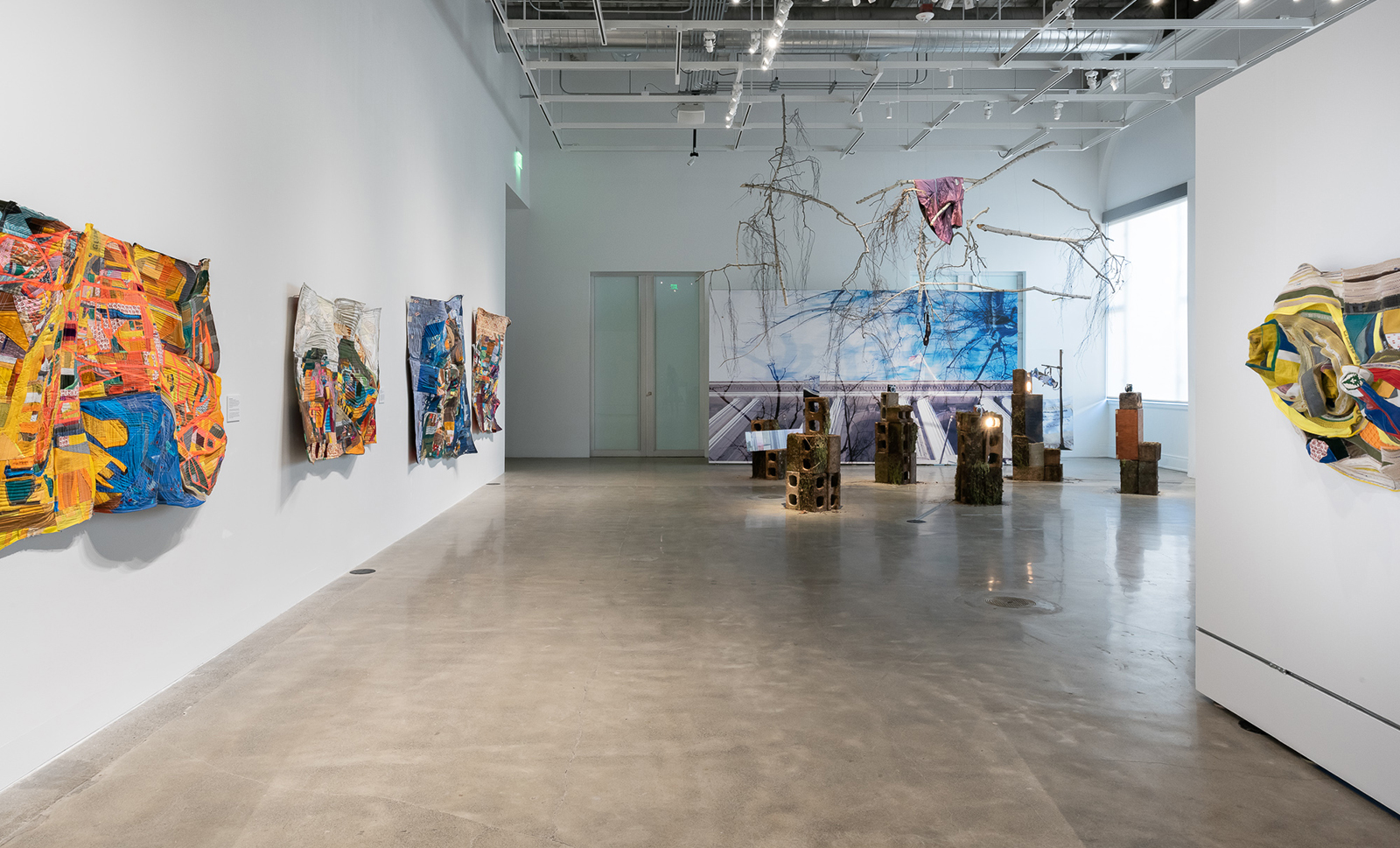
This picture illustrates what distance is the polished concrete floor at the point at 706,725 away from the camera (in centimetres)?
235

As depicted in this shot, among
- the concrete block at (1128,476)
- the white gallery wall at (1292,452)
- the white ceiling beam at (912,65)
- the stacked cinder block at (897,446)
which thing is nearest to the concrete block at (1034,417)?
the concrete block at (1128,476)

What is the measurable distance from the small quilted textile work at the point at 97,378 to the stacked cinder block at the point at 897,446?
792 cm

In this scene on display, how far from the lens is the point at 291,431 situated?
4.70 meters

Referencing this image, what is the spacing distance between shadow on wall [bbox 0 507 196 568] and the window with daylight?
12.3m

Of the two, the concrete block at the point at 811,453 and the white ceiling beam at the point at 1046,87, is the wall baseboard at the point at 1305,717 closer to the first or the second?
the concrete block at the point at 811,453

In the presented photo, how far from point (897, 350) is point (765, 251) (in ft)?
8.26

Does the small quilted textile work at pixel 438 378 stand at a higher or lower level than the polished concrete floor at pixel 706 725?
Result: higher

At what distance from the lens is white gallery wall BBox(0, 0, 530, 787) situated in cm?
277

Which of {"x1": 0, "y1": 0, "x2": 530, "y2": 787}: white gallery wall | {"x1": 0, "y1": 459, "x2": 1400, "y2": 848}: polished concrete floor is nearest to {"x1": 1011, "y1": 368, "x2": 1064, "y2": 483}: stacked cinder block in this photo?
{"x1": 0, "y1": 459, "x2": 1400, "y2": 848}: polished concrete floor

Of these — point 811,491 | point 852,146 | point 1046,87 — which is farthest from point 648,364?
point 1046,87

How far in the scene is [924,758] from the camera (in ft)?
9.08

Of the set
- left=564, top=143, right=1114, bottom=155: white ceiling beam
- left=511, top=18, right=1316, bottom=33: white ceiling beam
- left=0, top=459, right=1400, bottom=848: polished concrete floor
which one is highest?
left=564, top=143, right=1114, bottom=155: white ceiling beam

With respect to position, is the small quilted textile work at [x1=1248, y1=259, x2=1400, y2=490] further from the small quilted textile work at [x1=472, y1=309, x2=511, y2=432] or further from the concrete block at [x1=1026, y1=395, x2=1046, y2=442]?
the concrete block at [x1=1026, y1=395, x2=1046, y2=442]

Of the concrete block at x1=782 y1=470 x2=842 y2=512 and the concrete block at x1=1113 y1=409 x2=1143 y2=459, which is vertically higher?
the concrete block at x1=1113 y1=409 x2=1143 y2=459
